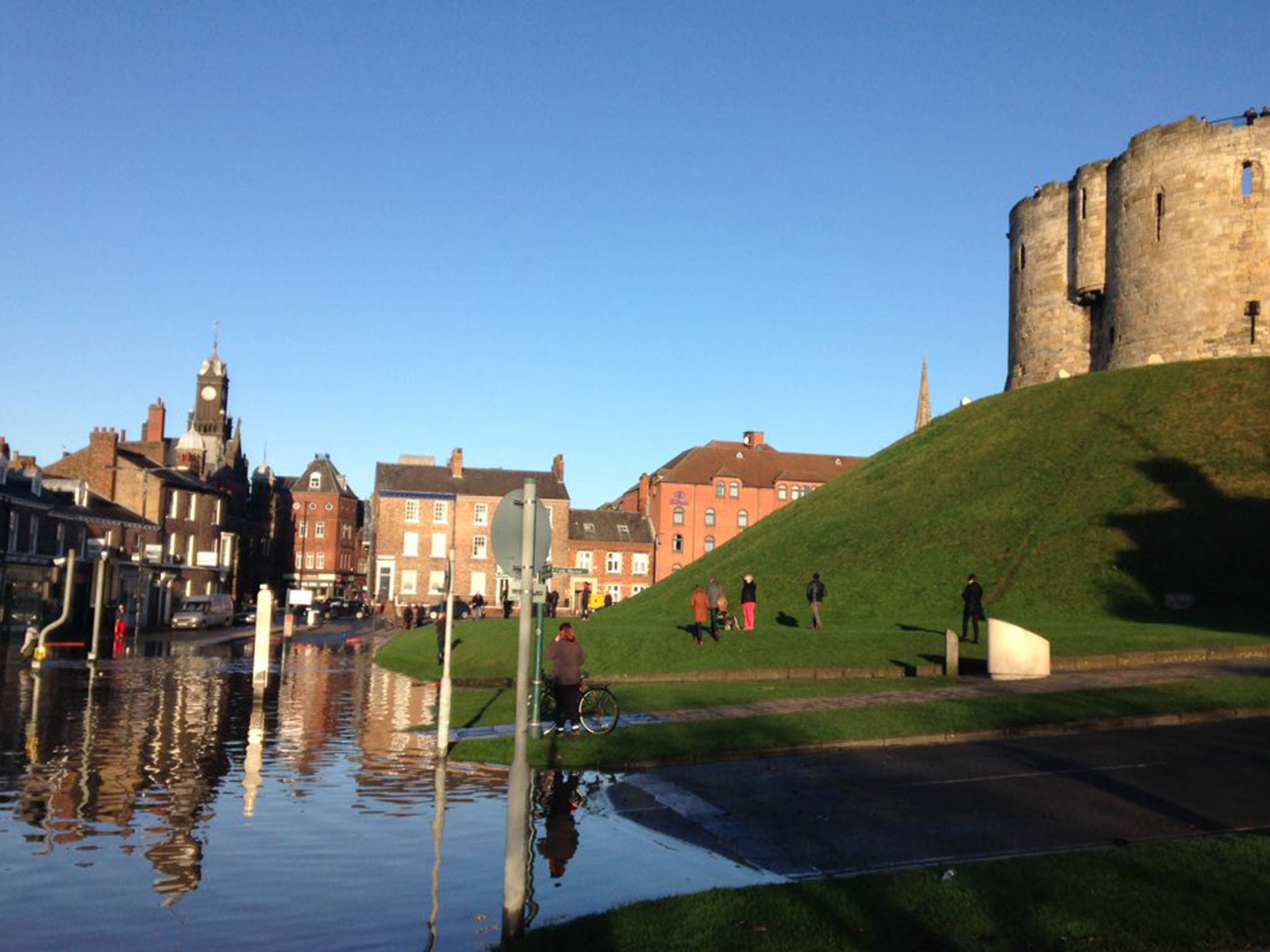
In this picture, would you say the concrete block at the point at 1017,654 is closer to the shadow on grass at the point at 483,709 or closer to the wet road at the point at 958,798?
the wet road at the point at 958,798

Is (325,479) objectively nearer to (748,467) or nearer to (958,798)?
(748,467)

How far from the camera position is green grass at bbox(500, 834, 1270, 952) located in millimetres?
7492

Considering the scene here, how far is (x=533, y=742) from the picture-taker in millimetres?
17516

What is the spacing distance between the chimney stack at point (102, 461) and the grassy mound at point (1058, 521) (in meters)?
42.5

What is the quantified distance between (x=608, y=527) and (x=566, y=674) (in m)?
83.1

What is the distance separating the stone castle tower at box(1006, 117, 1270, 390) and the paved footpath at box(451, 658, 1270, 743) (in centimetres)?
3597

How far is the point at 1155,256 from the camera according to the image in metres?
58.2

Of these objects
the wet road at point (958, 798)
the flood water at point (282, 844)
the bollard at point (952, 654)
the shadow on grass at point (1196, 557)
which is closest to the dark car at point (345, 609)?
the shadow on grass at point (1196, 557)

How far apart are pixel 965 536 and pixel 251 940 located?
39.3 meters

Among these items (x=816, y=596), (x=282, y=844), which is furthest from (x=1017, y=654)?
(x=282, y=844)

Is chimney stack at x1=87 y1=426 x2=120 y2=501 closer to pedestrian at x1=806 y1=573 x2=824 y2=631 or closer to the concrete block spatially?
pedestrian at x1=806 y1=573 x2=824 y2=631

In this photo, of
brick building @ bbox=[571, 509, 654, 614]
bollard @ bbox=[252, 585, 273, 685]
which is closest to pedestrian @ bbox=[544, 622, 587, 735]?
bollard @ bbox=[252, 585, 273, 685]

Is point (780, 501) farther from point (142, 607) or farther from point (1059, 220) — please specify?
point (142, 607)

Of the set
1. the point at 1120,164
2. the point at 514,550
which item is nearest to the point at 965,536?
the point at 1120,164
